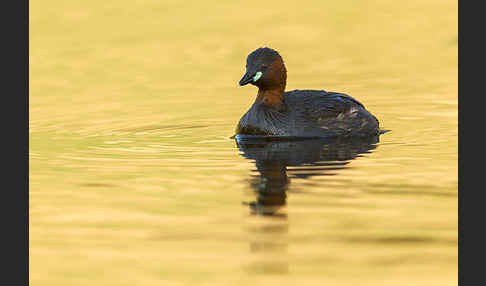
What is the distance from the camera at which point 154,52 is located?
22.9 metres

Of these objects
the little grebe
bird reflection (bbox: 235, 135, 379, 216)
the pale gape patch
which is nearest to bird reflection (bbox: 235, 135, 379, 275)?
bird reflection (bbox: 235, 135, 379, 216)

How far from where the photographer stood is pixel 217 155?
12.8m

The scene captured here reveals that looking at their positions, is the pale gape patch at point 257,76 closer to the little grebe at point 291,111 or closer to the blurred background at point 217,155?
the little grebe at point 291,111

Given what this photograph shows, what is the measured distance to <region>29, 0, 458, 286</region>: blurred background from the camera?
26.0ft

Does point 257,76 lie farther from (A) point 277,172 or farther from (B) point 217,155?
(A) point 277,172

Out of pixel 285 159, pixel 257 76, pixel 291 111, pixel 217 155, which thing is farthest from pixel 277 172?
pixel 257 76

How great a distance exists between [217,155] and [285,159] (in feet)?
3.11

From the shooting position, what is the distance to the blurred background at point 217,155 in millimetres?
7918

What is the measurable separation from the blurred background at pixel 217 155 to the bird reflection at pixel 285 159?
15 centimetres

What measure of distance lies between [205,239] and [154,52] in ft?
48.5

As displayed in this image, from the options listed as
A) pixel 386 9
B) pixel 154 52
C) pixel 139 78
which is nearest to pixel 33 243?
pixel 139 78

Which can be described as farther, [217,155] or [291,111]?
[291,111]

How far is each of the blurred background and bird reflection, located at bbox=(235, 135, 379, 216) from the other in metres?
0.15

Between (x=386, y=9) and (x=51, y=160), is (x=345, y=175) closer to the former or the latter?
(x=51, y=160)
